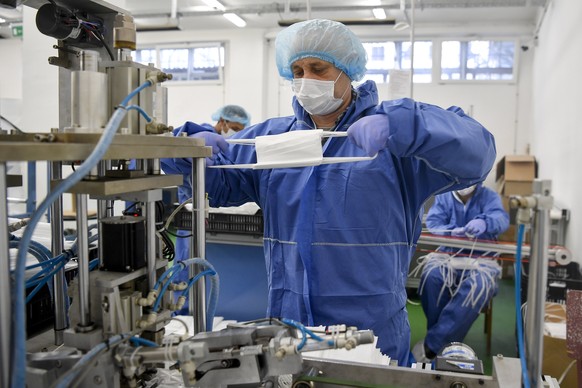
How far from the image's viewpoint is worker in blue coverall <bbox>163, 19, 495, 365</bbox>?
1440 mm

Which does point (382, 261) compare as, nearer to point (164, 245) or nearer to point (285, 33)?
point (164, 245)

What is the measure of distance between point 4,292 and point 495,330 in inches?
145

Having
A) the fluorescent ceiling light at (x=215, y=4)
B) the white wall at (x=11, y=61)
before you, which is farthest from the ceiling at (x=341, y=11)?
the white wall at (x=11, y=61)

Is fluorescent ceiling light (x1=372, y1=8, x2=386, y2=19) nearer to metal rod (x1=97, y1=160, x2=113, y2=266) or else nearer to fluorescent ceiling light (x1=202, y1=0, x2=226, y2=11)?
fluorescent ceiling light (x1=202, y1=0, x2=226, y2=11)

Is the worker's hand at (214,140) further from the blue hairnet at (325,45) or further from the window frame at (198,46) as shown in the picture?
the window frame at (198,46)

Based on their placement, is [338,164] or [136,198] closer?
[136,198]

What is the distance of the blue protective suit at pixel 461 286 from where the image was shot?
310cm

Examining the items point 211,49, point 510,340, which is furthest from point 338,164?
point 211,49

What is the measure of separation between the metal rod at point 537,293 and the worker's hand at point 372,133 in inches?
21.7

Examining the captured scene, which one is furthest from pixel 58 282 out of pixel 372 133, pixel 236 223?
pixel 236 223

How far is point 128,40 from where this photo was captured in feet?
2.75

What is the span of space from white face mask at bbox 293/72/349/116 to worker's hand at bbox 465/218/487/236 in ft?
7.02

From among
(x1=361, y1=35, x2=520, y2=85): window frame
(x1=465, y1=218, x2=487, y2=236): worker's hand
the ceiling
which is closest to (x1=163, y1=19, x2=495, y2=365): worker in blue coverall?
(x1=465, y1=218, x2=487, y2=236): worker's hand

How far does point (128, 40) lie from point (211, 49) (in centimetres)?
706
